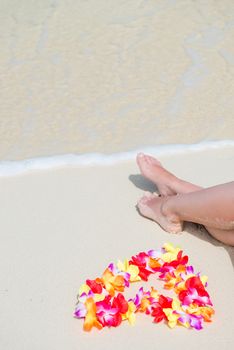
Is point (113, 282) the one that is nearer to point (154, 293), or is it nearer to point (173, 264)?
point (154, 293)

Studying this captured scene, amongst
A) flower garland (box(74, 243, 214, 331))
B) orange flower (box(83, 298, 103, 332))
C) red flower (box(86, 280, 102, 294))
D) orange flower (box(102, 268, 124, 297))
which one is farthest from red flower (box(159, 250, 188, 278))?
orange flower (box(83, 298, 103, 332))

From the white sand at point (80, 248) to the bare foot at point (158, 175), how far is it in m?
0.18

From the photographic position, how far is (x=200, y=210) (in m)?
3.04

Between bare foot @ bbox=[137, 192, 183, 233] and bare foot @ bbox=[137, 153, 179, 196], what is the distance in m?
0.08

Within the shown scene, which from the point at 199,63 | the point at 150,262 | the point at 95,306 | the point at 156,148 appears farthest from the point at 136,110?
the point at 95,306

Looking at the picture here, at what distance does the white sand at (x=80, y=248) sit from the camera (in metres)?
2.61

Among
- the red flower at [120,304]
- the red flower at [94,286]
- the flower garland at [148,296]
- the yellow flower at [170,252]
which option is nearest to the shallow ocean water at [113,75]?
the yellow flower at [170,252]

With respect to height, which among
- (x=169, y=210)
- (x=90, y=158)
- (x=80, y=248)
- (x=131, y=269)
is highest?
(x=90, y=158)

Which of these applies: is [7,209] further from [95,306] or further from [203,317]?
[203,317]

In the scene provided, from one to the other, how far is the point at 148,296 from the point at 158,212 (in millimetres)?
651

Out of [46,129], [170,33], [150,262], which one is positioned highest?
[170,33]

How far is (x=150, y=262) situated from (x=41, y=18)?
170 inches

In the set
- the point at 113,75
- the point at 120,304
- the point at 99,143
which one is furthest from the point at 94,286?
the point at 113,75

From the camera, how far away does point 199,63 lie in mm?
5723
